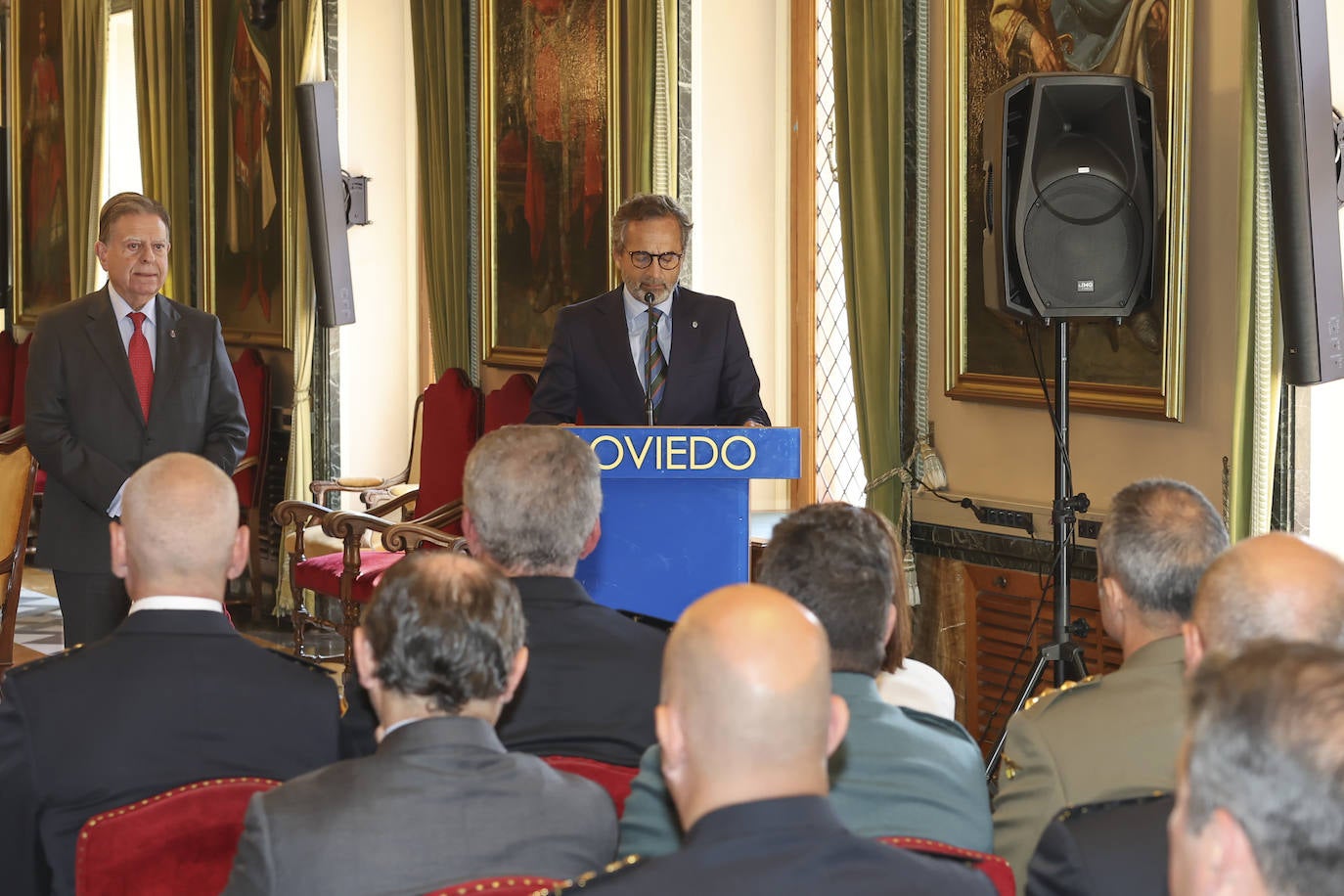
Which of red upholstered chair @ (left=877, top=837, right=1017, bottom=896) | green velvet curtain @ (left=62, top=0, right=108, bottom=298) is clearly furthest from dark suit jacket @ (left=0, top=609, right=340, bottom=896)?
green velvet curtain @ (left=62, top=0, right=108, bottom=298)

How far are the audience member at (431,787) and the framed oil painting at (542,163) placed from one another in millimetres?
4897

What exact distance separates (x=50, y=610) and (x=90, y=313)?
4846 millimetres

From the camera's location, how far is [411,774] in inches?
70.2

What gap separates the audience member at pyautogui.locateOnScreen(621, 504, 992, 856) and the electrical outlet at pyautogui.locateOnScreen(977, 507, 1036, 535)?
2.75 meters

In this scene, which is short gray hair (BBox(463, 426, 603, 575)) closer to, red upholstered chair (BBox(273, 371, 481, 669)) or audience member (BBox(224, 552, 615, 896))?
audience member (BBox(224, 552, 615, 896))

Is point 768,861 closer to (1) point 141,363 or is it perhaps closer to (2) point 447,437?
(1) point 141,363

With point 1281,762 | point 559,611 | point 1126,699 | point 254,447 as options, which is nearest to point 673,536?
point 559,611

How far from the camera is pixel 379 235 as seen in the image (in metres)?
8.61

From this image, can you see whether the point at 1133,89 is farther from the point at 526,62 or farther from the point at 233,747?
the point at 526,62

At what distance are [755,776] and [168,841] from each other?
95 centimetres

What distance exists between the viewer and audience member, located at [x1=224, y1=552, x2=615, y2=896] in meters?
1.72

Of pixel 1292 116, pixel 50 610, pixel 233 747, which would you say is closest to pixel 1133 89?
pixel 1292 116

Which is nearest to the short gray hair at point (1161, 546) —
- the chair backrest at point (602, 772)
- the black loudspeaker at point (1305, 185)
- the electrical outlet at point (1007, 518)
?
the chair backrest at point (602, 772)

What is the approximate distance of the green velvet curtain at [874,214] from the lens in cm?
536
